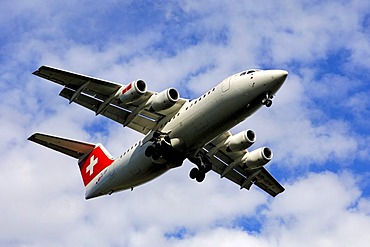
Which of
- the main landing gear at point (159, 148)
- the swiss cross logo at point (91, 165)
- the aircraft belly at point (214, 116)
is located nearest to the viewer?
the aircraft belly at point (214, 116)

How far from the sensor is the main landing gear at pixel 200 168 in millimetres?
28484

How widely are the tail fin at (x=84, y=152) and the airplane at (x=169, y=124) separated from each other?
0.05 metres

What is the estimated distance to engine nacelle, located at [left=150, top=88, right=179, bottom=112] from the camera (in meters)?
25.3

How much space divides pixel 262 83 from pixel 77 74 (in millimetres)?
6749

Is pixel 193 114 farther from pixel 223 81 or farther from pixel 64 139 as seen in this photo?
pixel 64 139

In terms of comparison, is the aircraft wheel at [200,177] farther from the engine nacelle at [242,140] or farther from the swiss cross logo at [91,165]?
the swiss cross logo at [91,165]

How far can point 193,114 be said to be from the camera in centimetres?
2530

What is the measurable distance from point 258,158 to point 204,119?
540cm

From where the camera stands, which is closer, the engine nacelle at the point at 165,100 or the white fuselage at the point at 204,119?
the white fuselage at the point at 204,119

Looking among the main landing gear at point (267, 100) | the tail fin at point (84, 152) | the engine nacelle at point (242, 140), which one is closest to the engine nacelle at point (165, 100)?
the main landing gear at point (267, 100)

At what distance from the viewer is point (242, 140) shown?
91.6 feet

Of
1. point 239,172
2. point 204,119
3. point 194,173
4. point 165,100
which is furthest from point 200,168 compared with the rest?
point 165,100

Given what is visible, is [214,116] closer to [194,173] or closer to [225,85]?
[225,85]

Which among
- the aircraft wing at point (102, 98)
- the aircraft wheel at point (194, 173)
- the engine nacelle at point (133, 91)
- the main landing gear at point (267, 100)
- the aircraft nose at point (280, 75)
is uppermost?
the aircraft nose at point (280, 75)
